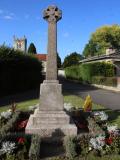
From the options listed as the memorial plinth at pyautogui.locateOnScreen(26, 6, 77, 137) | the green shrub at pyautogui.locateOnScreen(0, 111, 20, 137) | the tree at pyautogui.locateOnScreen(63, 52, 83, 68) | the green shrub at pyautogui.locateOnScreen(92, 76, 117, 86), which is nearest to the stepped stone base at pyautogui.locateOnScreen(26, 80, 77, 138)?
the memorial plinth at pyautogui.locateOnScreen(26, 6, 77, 137)

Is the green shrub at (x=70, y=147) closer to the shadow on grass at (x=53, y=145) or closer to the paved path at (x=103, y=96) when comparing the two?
the shadow on grass at (x=53, y=145)

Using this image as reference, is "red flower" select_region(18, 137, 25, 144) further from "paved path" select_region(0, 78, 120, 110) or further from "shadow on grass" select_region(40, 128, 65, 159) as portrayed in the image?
"paved path" select_region(0, 78, 120, 110)

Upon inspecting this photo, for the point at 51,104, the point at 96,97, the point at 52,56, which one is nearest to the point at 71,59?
the point at 96,97

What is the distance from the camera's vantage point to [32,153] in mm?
7832

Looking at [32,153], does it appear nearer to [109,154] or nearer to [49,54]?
[109,154]

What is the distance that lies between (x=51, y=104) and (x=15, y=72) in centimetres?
1973

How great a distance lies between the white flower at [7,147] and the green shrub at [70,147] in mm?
1278

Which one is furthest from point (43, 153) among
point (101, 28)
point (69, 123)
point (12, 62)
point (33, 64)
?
point (101, 28)

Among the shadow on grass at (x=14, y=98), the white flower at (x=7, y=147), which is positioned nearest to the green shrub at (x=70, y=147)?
the white flower at (x=7, y=147)

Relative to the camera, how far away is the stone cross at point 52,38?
439 inches

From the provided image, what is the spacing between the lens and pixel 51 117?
10695 millimetres

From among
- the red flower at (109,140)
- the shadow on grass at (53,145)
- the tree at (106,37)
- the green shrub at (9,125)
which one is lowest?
the shadow on grass at (53,145)

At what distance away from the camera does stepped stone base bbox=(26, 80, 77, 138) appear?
1027 centimetres

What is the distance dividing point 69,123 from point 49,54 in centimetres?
233
